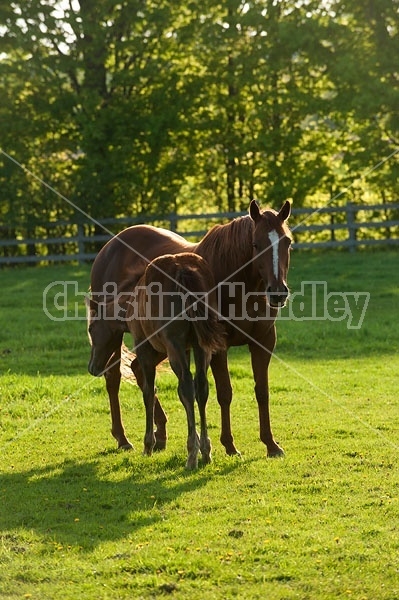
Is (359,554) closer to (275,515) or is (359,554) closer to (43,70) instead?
(275,515)

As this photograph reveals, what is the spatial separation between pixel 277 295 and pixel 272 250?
0.39 metres

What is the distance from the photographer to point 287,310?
56.7 feet

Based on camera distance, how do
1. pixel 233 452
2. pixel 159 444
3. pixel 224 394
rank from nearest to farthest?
pixel 233 452
pixel 224 394
pixel 159 444

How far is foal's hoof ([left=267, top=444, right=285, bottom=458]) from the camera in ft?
26.0

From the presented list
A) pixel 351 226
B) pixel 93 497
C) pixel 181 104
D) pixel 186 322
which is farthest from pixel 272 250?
pixel 181 104

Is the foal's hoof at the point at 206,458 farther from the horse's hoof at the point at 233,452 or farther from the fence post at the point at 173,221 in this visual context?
the fence post at the point at 173,221

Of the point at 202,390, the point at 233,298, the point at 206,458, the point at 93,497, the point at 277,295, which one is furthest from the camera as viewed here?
the point at 233,298

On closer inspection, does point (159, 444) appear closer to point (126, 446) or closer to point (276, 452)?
point (126, 446)

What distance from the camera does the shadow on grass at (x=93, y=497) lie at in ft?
19.8

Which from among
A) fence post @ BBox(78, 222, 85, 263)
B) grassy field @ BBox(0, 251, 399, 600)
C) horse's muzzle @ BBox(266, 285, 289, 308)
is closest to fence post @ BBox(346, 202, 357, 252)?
fence post @ BBox(78, 222, 85, 263)

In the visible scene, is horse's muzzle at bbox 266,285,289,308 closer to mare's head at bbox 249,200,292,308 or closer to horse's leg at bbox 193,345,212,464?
mare's head at bbox 249,200,292,308

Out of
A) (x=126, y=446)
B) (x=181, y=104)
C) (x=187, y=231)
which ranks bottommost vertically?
(x=126, y=446)

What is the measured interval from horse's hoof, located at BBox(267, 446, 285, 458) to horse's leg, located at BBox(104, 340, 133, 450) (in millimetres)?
1441

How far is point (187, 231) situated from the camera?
86.0 ft
